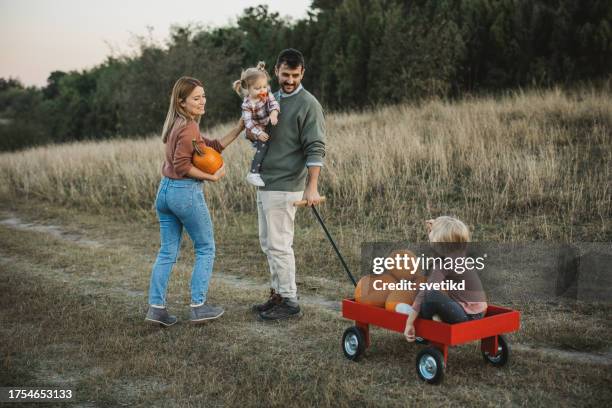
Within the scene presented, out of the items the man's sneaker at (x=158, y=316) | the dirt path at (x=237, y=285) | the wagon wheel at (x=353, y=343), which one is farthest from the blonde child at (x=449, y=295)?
the man's sneaker at (x=158, y=316)

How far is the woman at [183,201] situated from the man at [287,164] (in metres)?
0.39

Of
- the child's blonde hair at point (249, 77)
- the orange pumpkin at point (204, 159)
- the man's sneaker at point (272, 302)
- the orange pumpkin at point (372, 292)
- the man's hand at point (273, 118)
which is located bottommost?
the man's sneaker at point (272, 302)

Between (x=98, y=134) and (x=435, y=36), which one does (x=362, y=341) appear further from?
(x=98, y=134)

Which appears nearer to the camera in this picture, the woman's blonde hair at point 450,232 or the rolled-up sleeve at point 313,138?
the woman's blonde hair at point 450,232

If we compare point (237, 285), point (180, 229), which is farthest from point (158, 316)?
point (237, 285)

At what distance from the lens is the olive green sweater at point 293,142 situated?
194 inches

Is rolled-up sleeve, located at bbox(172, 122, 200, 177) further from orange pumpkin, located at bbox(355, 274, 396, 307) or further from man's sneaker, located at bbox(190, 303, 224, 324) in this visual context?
orange pumpkin, located at bbox(355, 274, 396, 307)

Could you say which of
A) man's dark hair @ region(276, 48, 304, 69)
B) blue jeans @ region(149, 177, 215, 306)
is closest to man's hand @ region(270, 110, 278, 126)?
man's dark hair @ region(276, 48, 304, 69)

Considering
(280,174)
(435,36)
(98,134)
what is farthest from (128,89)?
(280,174)

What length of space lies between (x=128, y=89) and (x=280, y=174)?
25744mm

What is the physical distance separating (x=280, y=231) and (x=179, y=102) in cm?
133

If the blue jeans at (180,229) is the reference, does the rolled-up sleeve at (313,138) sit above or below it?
above

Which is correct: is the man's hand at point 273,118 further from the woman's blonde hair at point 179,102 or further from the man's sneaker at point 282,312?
the man's sneaker at point 282,312

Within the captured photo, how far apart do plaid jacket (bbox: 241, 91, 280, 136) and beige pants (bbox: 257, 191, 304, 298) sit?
55 cm
